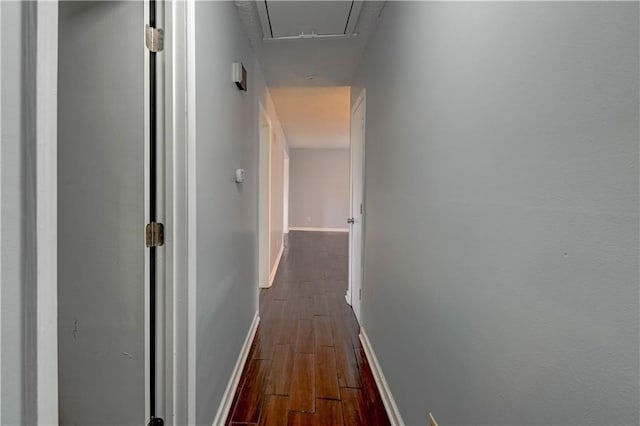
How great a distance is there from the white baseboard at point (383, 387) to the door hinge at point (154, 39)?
203 centimetres

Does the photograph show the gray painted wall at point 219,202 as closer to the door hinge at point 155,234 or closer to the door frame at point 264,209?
the door hinge at point 155,234

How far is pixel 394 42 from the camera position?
165cm

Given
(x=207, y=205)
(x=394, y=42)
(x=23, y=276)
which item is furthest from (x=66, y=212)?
(x=394, y=42)

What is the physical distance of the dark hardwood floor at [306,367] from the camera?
5.41 feet

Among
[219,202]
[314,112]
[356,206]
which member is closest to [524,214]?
[219,202]

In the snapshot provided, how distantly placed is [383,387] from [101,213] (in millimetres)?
1768

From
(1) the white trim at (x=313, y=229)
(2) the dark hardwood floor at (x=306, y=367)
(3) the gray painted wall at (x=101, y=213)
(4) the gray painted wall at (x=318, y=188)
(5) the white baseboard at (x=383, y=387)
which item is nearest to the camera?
(3) the gray painted wall at (x=101, y=213)

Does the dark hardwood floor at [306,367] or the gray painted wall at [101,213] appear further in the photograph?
the dark hardwood floor at [306,367]

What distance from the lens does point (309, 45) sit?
8.08 ft

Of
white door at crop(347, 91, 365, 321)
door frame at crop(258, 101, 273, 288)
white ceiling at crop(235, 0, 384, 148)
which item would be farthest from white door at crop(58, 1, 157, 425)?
door frame at crop(258, 101, 273, 288)

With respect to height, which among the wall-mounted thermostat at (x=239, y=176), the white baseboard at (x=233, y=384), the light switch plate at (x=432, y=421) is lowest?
the white baseboard at (x=233, y=384)

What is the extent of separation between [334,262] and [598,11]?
4.94 m

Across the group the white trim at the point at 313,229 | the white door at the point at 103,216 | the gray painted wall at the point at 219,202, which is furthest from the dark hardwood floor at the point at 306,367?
the white trim at the point at 313,229

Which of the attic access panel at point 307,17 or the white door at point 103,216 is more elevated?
the attic access panel at point 307,17
